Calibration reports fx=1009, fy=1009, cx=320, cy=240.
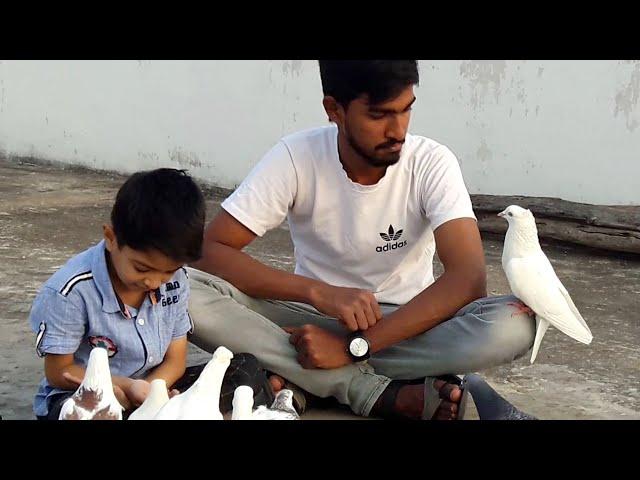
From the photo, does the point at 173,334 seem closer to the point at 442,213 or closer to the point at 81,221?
the point at 442,213

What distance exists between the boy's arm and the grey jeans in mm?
192

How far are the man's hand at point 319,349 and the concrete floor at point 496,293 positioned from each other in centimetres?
21

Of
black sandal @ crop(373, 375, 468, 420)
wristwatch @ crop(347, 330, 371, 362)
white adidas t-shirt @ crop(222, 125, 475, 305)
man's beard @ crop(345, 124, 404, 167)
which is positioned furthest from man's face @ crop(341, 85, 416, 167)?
black sandal @ crop(373, 375, 468, 420)

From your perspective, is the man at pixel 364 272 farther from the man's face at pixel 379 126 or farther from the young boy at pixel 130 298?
the young boy at pixel 130 298

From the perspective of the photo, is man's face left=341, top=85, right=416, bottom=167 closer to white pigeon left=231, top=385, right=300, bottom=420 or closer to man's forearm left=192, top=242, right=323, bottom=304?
man's forearm left=192, top=242, right=323, bottom=304

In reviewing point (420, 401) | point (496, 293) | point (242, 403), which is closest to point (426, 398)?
point (420, 401)

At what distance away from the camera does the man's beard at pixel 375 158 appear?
116 inches

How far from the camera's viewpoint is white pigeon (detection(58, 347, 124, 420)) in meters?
2.24

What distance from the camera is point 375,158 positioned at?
2967mm

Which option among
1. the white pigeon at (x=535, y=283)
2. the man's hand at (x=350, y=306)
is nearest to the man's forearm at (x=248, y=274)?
the man's hand at (x=350, y=306)

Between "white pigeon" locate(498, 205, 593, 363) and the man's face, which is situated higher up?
the man's face

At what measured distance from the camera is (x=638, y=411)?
3.19 m
